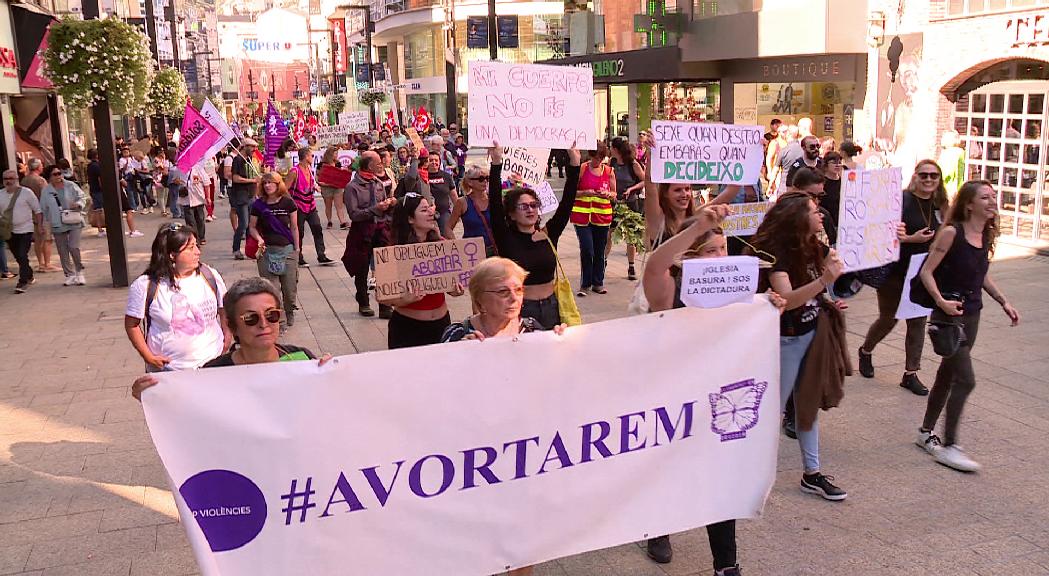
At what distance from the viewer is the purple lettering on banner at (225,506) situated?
328 cm

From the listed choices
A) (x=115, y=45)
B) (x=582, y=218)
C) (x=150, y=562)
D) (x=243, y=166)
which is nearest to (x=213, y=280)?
(x=150, y=562)

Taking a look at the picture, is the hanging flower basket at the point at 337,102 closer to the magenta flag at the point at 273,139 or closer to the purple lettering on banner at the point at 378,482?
the magenta flag at the point at 273,139

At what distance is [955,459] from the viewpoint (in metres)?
5.62

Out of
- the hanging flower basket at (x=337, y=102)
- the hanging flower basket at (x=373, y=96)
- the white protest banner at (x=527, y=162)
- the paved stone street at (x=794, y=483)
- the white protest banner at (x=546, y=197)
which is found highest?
the hanging flower basket at (x=337, y=102)

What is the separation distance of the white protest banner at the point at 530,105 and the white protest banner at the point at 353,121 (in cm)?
1461

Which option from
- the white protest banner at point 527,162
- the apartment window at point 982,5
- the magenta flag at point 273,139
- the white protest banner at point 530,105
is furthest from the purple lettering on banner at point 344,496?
Answer: the magenta flag at point 273,139

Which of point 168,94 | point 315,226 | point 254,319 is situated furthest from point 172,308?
point 168,94

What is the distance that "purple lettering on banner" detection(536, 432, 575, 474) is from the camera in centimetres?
375

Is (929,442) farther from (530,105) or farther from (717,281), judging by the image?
(530,105)

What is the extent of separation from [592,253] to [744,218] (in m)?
4.63

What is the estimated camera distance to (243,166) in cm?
1652

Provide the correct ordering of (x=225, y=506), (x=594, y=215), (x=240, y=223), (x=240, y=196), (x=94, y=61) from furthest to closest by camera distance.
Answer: (x=240, y=196)
(x=240, y=223)
(x=94, y=61)
(x=594, y=215)
(x=225, y=506)

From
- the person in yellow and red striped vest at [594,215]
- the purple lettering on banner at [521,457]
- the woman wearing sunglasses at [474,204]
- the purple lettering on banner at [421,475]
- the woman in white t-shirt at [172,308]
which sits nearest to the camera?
the purple lettering on banner at [421,475]

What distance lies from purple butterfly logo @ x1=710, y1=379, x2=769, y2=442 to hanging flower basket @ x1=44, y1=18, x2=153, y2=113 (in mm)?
10691
